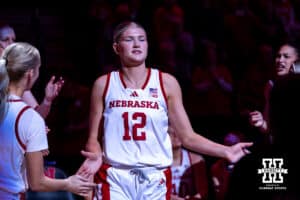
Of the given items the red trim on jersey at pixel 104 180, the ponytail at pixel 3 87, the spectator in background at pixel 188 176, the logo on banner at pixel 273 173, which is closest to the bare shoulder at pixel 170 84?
the red trim on jersey at pixel 104 180

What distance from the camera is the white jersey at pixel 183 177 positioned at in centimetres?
577

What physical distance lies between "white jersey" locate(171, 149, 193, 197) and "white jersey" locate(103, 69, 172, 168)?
1232 millimetres

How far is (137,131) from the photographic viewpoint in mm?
4441

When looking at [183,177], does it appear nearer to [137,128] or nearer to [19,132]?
[137,128]

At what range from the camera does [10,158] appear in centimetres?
313

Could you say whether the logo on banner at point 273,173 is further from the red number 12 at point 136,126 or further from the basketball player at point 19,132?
the red number 12 at point 136,126

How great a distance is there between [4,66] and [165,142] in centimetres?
171

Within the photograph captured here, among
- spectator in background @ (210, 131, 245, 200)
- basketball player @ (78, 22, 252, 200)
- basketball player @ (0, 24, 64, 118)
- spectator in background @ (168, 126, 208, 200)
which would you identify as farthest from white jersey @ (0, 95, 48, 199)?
spectator in background @ (210, 131, 245, 200)

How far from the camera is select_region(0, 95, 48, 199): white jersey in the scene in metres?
3.10

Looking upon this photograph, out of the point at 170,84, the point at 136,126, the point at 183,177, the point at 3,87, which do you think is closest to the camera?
the point at 3,87

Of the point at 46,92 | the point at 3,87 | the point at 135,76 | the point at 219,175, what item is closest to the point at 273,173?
the point at 3,87

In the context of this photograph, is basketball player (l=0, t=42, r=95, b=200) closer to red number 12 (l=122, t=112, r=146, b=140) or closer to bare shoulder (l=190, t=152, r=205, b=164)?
red number 12 (l=122, t=112, r=146, b=140)

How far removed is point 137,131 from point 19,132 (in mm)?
1432

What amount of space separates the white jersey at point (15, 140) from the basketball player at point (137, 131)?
121 centimetres
